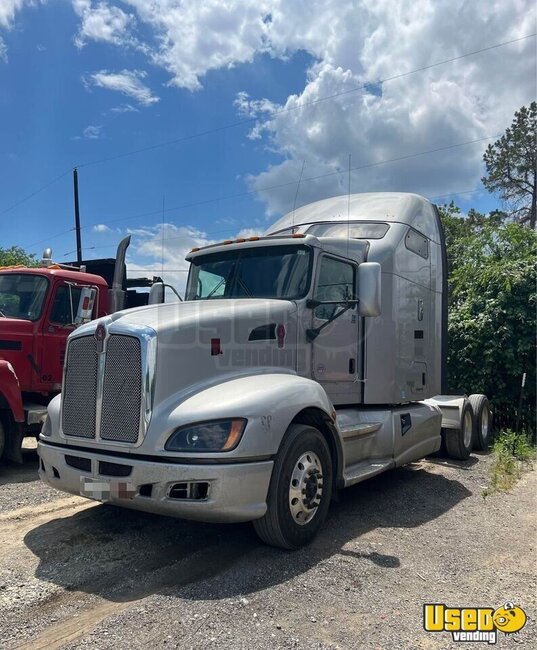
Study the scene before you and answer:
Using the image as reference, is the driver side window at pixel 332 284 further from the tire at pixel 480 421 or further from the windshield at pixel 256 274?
the tire at pixel 480 421

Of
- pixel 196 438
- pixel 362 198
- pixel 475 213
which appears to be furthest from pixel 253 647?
pixel 475 213

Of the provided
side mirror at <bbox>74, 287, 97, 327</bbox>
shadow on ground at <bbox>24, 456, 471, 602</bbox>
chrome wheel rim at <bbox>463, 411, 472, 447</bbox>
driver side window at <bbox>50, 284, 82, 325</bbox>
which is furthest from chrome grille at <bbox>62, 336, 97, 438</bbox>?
chrome wheel rim at <bbox>463, 411, 472, 447</bbox>

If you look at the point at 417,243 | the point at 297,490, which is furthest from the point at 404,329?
the point at 297,490

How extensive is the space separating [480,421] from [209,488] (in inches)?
275

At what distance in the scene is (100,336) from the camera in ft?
14.9

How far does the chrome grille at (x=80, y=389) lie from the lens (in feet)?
15.0

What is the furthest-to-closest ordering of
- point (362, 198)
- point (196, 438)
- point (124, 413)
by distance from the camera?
point (362, 198), point (124, 413), point (196, 438)

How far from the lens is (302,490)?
4.55 meters

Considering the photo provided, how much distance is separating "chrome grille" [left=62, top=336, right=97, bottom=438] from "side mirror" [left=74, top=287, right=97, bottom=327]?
3.33 metres

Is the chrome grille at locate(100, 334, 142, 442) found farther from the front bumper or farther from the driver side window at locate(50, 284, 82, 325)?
the driver side window at locate(50, 284, 82, 325)

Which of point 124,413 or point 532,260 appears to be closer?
point 124,413

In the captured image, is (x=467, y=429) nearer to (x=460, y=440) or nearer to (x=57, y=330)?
(x=460, y=440)

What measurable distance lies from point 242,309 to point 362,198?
11.4 ft

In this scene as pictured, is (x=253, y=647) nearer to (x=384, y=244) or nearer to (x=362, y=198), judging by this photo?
(x=384, y=244)
